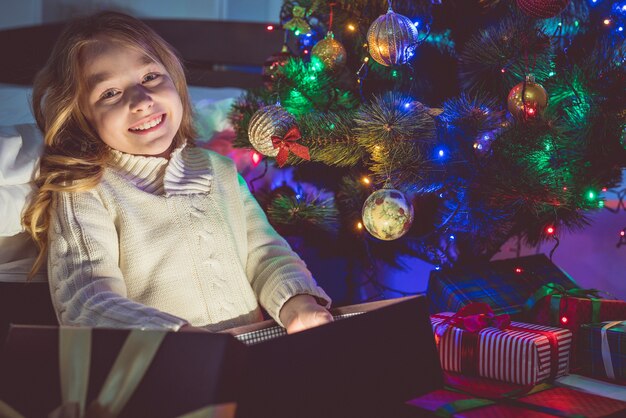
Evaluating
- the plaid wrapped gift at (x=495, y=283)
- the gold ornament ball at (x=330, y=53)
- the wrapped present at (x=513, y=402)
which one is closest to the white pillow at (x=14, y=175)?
the gold ornament ball at (x=330, y=53)

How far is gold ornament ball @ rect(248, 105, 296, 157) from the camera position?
1.24 meters

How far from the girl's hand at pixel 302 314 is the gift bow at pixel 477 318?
293mm

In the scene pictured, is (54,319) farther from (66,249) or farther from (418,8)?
(418,8)

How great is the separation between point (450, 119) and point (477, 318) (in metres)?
0.38

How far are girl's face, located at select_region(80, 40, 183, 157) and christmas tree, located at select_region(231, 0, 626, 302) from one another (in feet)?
0.60

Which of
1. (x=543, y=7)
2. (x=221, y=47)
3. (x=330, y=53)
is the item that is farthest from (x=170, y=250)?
(x=221, y=47)

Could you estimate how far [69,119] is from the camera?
120 centimetres

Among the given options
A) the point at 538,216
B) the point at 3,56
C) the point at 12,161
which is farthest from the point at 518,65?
the point at 3,56

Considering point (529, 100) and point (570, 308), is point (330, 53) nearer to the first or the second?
point (529, 100)

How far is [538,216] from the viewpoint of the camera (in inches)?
51.2

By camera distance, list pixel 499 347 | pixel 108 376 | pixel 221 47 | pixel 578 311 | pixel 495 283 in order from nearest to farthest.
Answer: pixel 108 376
pixel 499 347
pixel 578 311
pixel 495 283
pixel 221 47

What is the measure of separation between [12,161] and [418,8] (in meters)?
0.84

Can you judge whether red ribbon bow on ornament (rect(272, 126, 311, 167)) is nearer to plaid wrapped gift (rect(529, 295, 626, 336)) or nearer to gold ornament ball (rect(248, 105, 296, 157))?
gold ornament ball (rect(248, 105, 296, 157))

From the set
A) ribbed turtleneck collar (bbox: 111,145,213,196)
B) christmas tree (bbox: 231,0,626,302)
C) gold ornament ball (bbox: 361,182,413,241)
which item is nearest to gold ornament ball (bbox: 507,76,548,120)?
christmas tree (bbox: 231,0,626,302)
